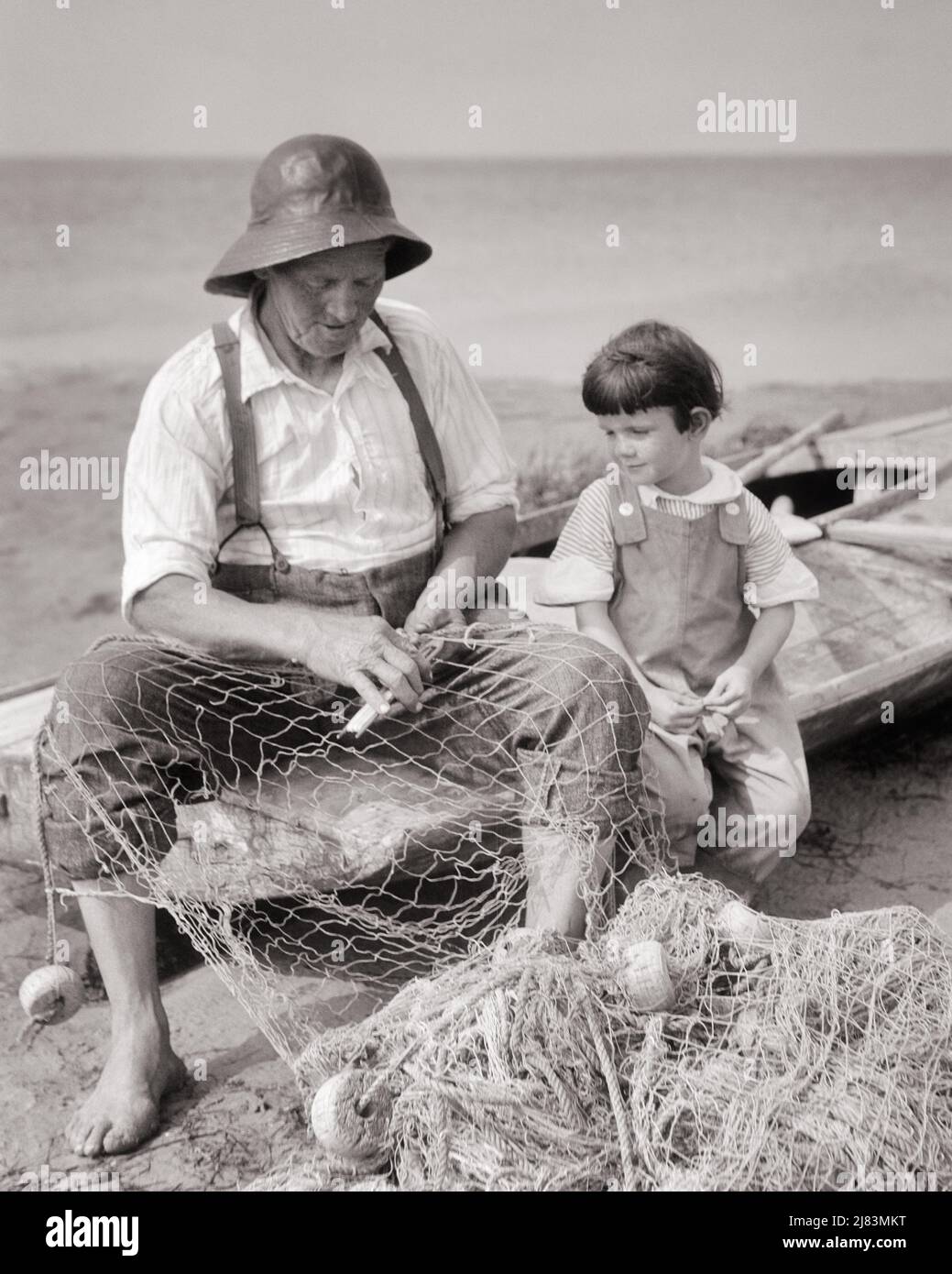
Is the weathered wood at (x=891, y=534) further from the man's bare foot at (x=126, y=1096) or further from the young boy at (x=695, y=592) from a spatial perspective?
the man's bare foot at (x=126, y=1096)

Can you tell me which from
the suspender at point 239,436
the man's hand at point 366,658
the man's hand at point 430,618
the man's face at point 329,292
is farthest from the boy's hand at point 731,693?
the man's face at point 329,292

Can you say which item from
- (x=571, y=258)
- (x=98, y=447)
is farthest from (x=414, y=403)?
(x=571, y=258)

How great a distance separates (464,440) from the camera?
3.32 metres

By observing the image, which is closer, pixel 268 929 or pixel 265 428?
pixel 265 428

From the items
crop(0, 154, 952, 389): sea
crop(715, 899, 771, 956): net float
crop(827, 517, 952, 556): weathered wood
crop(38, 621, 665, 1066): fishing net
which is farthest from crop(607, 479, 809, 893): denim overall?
crop(0, 154, 952, 389): sea

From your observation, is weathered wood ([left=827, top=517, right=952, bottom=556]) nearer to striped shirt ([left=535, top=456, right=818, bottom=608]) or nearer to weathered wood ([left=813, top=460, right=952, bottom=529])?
weathered wood ([left=813, top=460, right=952, bottom=529])

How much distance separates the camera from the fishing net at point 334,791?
9.05ft

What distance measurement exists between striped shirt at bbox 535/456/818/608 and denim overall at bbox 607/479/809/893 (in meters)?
0.03

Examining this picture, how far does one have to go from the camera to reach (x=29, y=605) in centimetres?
718

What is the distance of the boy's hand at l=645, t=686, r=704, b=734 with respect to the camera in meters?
3.17

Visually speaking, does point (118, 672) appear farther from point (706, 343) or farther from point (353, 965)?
point (706, 343)

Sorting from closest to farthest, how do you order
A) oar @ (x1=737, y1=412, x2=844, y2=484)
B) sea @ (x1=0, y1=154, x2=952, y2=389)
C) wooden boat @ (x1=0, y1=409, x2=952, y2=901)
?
wooden boat @ (x1=0, y1=409, x2=952, y2=901), oar @ (x1=737, y1=412, x2=844, y2=484), sea @ (x1=0, y1=154, x2=952, y2=389)

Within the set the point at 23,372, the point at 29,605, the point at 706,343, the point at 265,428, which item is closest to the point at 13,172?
the point at 23,372

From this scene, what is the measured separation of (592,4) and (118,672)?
34.0 ft
